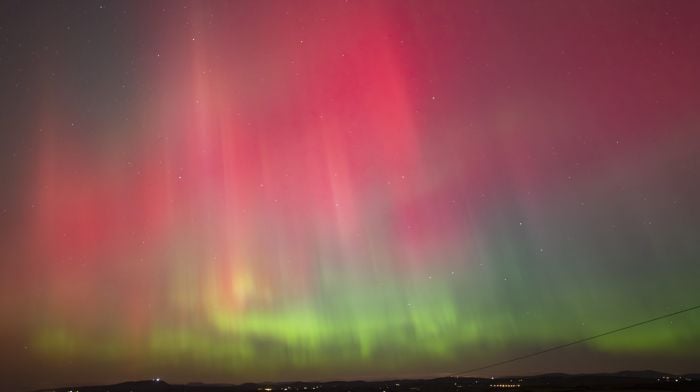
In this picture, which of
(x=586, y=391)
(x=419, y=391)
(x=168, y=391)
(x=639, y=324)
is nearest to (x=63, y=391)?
(x=168, y=391)

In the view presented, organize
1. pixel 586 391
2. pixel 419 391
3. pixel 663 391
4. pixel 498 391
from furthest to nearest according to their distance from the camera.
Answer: pixel 419 391 → pixel 498 391 → pixel 586 391 → pixel 663 391

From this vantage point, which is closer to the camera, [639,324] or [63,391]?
[639,324]

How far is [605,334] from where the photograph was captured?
32.0 metres

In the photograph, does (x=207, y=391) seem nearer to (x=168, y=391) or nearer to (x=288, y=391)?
(x=168, y=391)

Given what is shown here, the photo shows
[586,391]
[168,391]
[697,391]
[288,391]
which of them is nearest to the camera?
[697,391]

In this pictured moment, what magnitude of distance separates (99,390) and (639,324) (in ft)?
509

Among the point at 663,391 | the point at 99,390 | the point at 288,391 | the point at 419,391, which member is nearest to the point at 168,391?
the point at 99,390

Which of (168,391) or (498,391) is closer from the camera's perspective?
(498,391)

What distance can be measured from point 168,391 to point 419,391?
7921 centimetres

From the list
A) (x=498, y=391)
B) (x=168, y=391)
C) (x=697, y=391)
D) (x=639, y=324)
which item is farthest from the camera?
(x=168, y=391)

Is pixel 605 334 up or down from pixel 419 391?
up

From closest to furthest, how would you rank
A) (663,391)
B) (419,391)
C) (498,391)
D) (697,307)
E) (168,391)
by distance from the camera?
(697,307), (663,391), (498,391), (419,391), (168,391)

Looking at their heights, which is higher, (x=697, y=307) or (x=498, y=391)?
(x=697, y=307)

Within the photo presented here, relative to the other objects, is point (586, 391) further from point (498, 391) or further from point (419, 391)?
point (419, 391)
